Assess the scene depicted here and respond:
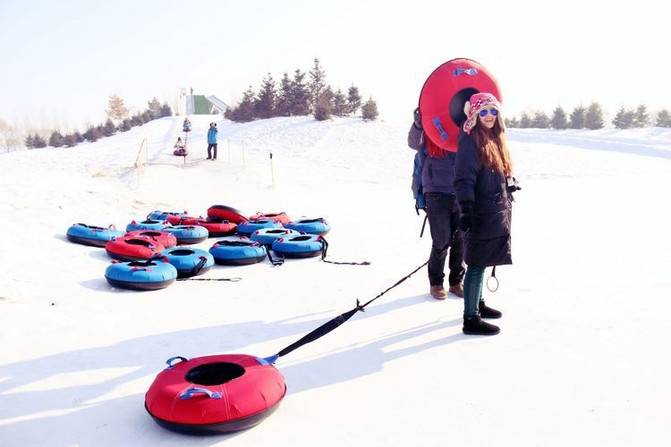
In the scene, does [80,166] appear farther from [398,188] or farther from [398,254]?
[398,254]

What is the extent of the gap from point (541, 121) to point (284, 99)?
1915 centimetres

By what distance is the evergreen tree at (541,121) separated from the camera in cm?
3894

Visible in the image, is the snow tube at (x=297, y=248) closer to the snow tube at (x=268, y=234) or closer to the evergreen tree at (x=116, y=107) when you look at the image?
the snow tube at (x=268, y=234)

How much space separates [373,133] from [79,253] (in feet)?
67.8

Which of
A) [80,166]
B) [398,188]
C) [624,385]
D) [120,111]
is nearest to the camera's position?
[624,385]

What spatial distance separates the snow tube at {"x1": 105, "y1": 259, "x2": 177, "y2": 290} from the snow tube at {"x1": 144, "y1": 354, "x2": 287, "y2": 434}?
2.64 m

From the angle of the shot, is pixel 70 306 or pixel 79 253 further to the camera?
pixel 79 253

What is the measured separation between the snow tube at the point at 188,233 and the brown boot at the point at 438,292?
4.37 meters

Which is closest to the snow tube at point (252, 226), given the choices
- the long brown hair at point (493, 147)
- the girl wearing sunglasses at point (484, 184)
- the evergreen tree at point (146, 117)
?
the girl wearing sunglasses at point (484, 184)

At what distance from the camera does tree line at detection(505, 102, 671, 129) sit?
36.1 metres

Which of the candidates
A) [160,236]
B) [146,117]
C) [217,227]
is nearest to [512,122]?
[146,117]

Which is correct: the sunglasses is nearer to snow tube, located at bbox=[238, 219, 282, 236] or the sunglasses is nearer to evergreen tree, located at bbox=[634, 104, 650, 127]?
snow tube, located at bbox=[238, 219, 282, 236]

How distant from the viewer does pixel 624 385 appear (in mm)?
3486

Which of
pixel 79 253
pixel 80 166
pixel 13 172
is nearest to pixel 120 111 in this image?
pixel 80 166
